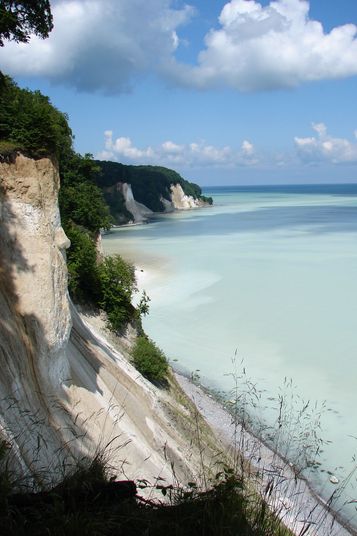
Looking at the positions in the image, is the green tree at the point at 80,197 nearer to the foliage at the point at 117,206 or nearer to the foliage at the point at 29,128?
the foliage at the point at 29,128

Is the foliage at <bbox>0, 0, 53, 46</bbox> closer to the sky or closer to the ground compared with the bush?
closer to the sky

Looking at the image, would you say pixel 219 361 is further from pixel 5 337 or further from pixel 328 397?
pixel 5 337

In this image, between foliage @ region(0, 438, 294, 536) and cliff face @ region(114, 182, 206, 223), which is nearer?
foliage @ region(0, 438, 294, 536)

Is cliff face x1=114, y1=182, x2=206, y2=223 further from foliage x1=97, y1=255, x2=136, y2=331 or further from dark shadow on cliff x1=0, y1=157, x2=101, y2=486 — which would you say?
dark shadow on cliff x1=0, y1=157, x2=101, y2=486

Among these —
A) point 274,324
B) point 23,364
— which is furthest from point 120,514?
point 274,324

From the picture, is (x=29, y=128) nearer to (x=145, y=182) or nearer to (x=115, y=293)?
(x=115, y=293)

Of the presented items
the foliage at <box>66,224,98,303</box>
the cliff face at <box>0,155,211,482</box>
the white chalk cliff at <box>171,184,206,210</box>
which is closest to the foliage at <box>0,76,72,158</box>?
the cliff face at <box>0,155,211,482</box>
